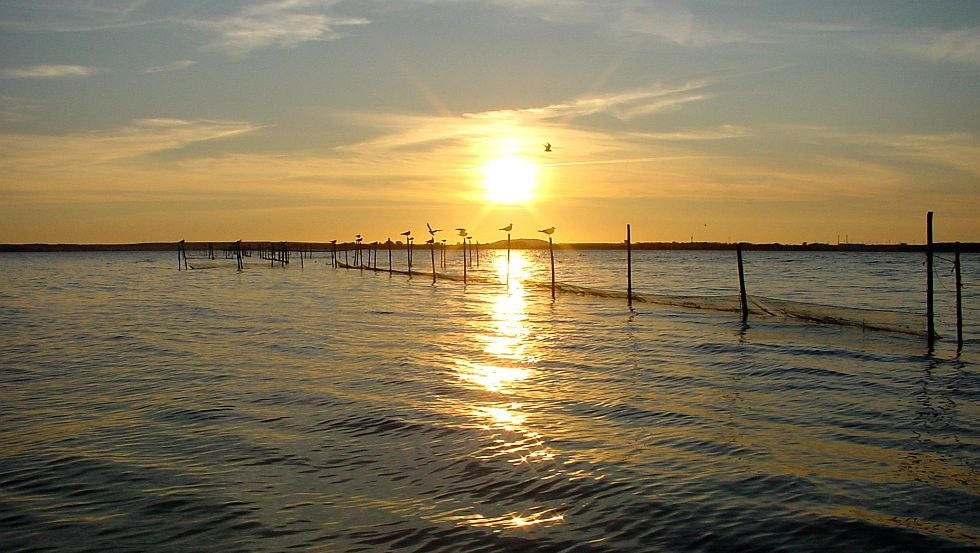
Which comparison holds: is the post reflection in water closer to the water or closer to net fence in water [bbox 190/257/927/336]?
the water

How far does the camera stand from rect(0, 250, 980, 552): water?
23.4 feet

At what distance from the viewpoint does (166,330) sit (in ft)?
77.2

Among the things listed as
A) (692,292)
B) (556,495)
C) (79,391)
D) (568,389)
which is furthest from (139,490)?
(692,292)

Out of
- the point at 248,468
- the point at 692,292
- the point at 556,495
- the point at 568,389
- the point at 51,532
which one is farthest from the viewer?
the point at 692,292

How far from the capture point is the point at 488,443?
1005cm

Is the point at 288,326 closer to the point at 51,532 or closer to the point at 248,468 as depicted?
the point at 248,468

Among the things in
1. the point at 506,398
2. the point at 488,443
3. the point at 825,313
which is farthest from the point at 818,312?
the point at 488,443

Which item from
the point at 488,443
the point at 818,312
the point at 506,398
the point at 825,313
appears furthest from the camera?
the point at 818,312

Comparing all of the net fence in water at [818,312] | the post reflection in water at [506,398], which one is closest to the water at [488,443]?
the post reflection in water at [506,398]

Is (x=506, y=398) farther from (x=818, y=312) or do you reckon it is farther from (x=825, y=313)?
(x=818, y=312)

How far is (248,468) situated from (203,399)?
4338 millimetres

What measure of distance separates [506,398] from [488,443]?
3.02 m

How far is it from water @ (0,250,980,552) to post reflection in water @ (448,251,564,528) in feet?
0.19

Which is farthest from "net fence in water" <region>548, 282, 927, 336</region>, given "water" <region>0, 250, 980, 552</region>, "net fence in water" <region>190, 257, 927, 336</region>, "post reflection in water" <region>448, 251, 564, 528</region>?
"post reflection in water" <region>448, 251, 564, 528</region>
